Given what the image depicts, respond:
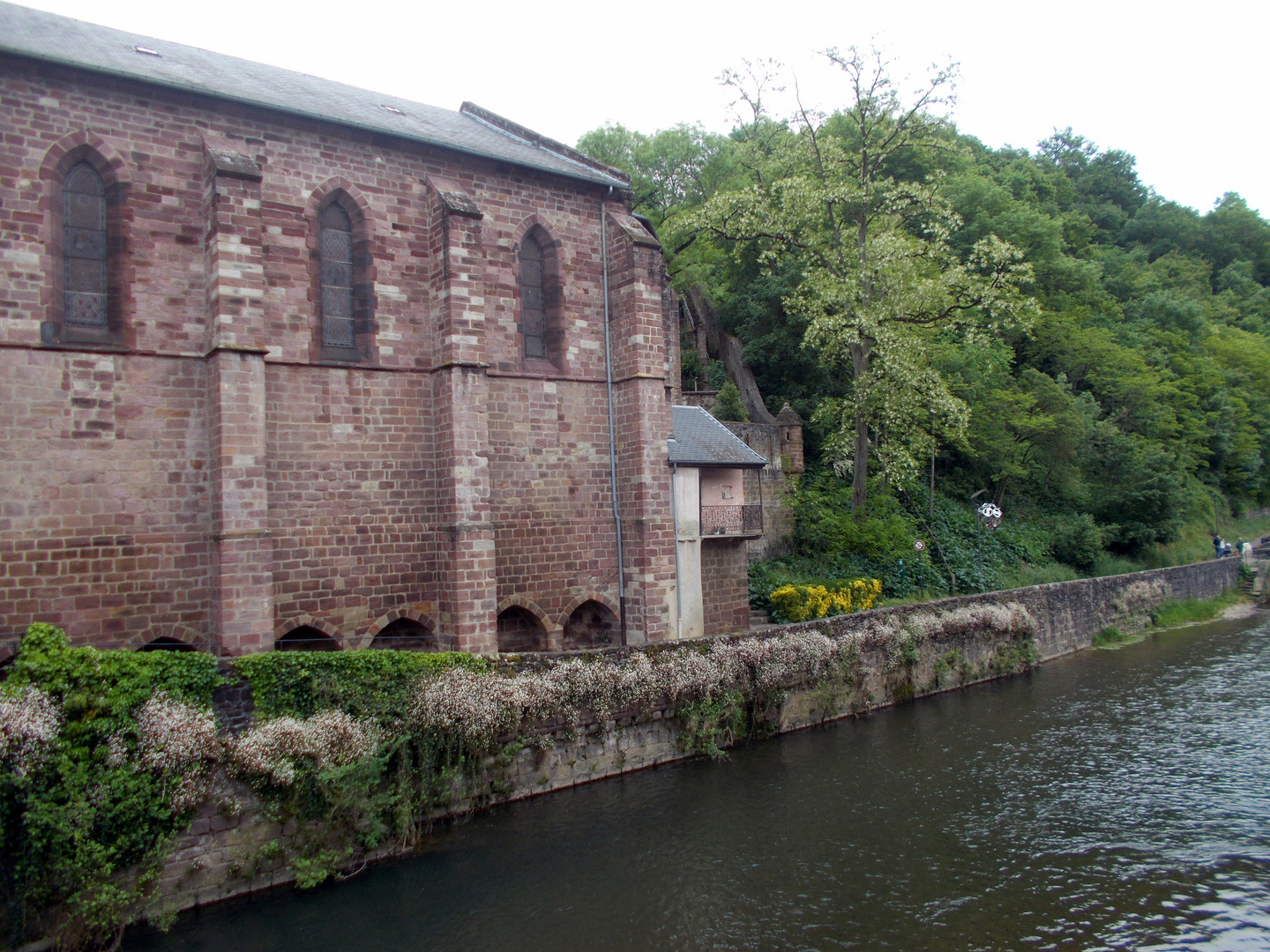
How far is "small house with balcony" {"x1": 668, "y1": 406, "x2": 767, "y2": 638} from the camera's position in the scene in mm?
18922

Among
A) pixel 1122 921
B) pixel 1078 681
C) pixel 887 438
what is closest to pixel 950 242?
pixel 887 438

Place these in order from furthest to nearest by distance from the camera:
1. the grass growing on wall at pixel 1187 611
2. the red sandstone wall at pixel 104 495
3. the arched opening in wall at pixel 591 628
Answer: the grass growing on wall at pixel 1187 611
the arched opening in wall at pixel 591 628
the red sandstone wall at pixel 104 495

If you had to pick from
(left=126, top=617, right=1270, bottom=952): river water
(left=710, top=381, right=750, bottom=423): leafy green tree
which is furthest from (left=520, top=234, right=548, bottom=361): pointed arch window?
(left=710, top=381, right=750, bottom=423): leafy green tree

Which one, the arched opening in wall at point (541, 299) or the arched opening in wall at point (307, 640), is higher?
the arched opening in wall at point (541, 299)

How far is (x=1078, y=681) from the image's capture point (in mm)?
21266

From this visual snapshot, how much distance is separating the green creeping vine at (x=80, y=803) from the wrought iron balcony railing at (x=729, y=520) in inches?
462

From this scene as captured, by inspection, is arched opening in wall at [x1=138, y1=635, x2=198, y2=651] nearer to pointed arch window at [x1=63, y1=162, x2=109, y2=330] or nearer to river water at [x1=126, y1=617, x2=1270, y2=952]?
river water at [x1=126, y1=617, x2=1270, y2=952]

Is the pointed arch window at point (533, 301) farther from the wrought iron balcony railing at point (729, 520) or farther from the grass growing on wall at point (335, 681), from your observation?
the grass growing on wall at point (335, 681)

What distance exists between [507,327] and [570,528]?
4.14 metres

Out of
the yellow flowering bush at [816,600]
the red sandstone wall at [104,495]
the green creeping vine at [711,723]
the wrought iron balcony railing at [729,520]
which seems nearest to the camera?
the red sandstone wall at [104,495]

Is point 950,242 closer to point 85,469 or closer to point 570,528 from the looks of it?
point 570,528

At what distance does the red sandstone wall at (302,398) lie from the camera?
41.1ft

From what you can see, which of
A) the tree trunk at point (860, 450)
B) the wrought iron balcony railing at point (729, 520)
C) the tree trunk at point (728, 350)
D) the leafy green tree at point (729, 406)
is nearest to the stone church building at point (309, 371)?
the wrought iron balcony railing at point (729, 520)

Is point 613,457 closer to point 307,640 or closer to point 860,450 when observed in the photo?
point 307,640
